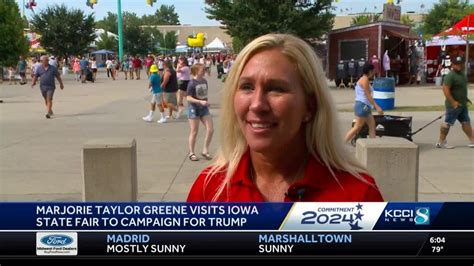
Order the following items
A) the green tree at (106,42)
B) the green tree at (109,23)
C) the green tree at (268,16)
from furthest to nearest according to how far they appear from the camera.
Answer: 1. the green tree at (109,23)
2. the green tree at (106,42)
3. the green tree at (268,16)

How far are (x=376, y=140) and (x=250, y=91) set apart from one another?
4235 millimetres

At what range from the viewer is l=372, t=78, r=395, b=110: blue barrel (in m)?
16.1

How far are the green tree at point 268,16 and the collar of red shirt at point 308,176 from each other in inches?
958

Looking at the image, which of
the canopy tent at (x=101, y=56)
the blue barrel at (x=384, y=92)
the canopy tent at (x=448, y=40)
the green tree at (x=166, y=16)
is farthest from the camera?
the green tree at (x=166, y=16)

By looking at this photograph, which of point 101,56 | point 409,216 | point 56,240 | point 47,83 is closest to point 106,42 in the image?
point 101,56

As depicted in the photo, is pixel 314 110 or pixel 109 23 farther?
pixel 109 23

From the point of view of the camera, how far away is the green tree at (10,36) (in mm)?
37375

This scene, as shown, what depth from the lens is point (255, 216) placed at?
182 cm

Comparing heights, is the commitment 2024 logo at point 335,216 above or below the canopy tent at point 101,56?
below

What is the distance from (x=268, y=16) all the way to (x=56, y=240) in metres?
26.0

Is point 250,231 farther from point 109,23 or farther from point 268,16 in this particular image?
point 109,23

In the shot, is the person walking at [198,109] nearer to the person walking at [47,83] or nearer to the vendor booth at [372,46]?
the person walking at [47,83]

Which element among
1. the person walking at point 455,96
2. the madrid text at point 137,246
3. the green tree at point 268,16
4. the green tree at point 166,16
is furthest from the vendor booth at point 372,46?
the green tree at point 166,16

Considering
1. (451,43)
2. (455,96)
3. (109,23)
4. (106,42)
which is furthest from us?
(109,23)
